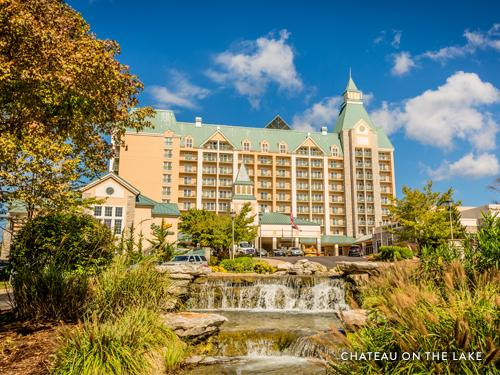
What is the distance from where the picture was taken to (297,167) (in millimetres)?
87188

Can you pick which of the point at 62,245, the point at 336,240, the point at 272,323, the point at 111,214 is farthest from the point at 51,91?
the point at 336,240

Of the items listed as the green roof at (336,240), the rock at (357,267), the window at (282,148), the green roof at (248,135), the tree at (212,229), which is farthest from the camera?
the window at (282,148)

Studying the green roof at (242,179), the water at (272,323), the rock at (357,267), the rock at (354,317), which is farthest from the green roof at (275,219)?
the rock at (354,317)

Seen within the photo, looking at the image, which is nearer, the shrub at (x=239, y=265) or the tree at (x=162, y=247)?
the tree at (x=162, y=247)

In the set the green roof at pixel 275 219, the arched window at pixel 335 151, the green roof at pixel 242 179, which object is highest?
the arched window at pixel 335 151

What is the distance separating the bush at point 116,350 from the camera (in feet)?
19.9

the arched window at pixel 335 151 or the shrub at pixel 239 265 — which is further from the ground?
the arched window at pixel 335 151

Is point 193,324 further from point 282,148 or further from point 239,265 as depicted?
point 282,148

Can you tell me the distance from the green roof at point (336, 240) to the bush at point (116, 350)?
72540 millimetres

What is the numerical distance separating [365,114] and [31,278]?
88.9m

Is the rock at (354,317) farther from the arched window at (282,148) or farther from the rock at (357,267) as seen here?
the arched window at (282,148)

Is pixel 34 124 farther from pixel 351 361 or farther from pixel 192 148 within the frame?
pixel 192 148

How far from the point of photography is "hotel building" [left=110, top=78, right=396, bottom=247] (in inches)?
3214

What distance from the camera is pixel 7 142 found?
734 cm
